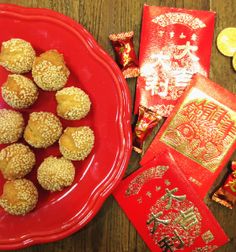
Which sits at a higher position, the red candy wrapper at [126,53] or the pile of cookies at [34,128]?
the red candy wrapper at [126,53]

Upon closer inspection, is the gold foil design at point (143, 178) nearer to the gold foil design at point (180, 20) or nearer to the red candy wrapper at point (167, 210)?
the red candy wrapper at point (167, 210)

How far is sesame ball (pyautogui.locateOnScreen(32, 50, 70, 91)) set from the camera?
3.02 ft

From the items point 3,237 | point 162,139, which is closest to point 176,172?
point 162,139

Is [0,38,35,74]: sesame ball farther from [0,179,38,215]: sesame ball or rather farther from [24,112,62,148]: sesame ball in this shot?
[0,179,38,215]: sesame ball

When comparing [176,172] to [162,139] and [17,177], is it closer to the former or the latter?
[162,139]

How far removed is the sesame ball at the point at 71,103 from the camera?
935 mm

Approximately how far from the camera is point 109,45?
1.04 meters

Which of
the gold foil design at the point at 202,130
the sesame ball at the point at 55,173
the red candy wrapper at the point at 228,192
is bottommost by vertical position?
the red candy wrapper at the point at 228,192

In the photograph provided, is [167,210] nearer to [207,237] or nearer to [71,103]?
[207,237]

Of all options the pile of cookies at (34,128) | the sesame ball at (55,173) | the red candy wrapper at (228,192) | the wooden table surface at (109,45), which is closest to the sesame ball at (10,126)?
the pile of cookies at (34,128)

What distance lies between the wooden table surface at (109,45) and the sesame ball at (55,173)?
17cm

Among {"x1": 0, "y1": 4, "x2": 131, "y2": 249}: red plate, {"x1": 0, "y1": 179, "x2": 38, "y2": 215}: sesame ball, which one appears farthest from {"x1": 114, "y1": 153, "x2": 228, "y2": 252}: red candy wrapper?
{"x1": 0, "y1": 179, "x2": 38, "y2": 215}: sesame ball

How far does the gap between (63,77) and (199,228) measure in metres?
0.61

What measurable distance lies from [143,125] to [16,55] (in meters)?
0.41
